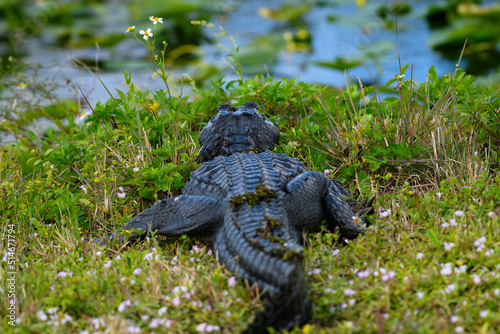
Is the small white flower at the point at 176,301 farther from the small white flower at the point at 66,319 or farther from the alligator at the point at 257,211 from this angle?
the small white flower at the point at 66,319

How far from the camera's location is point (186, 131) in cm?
448

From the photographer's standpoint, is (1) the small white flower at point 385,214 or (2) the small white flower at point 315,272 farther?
(1) the small white flower at point 385,214

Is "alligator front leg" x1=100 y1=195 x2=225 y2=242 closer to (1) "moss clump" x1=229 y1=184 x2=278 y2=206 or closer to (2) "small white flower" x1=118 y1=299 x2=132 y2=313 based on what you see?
(1) "moss clump" x1=229 y1=184 x2=278 y2=206

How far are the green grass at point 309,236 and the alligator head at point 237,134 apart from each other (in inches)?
8.9

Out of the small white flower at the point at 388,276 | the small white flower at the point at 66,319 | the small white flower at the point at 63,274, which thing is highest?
the small white flower at the point at 388,276

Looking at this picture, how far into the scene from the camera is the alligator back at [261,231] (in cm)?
247

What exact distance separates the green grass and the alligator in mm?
112

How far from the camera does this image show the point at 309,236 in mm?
3293

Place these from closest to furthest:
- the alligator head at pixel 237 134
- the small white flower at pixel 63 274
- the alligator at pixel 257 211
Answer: the alligator at pixel 257 211 < the small white flower at pixel 63 274 < the alligator head at pixel 237 134

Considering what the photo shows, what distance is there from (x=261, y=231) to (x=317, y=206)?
665 millimetres

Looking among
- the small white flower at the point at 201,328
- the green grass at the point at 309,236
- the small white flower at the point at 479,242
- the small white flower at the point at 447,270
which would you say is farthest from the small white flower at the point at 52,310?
the small white flower at the point at 479,242

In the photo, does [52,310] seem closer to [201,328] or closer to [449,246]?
[201,328]

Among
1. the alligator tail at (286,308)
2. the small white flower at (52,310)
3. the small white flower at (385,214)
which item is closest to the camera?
the alligator tail at (286,308)

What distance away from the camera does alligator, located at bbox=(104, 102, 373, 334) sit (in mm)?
2534
